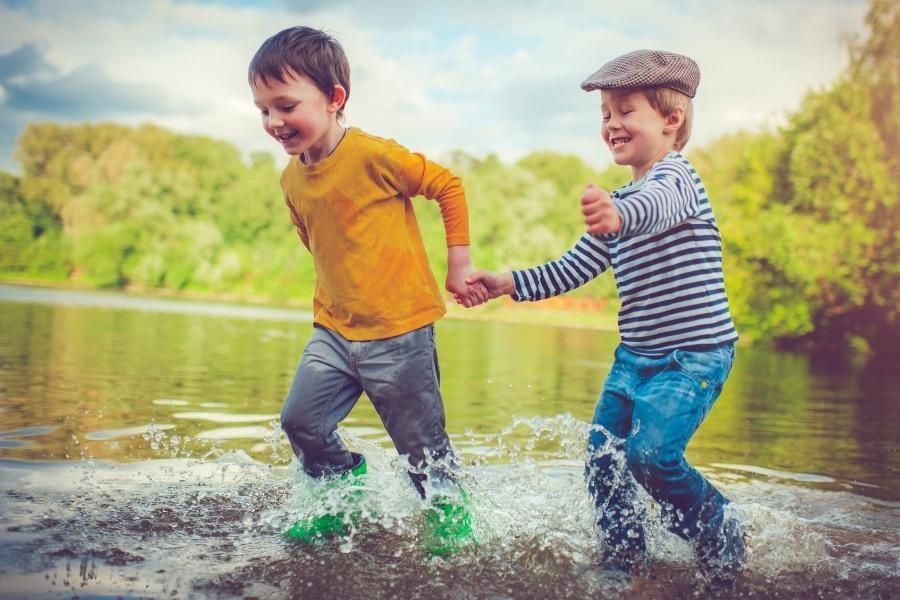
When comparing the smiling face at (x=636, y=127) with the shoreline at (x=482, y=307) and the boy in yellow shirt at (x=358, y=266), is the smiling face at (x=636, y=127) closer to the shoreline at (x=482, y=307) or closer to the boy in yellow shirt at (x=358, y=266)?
the boy in yellow shirt at (x=358, y=266)

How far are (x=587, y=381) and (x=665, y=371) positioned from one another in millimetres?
7465

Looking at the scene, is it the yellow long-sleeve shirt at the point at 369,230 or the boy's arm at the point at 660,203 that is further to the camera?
the yellow long-sleeve shirt at the point at 369,230

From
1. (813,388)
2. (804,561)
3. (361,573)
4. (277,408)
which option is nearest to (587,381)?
(813,388)

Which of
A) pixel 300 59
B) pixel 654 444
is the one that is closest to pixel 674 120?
pixel 654 444

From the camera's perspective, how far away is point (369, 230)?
3.13 meters

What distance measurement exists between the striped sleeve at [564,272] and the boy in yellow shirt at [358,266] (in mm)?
172

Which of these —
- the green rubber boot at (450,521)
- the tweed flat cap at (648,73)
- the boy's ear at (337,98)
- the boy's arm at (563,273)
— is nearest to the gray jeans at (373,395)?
the green rubber boot at (450,521)

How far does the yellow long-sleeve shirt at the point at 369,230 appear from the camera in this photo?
312 cm

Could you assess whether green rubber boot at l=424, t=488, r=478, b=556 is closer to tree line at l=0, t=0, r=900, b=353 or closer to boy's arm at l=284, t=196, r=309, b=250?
boy's arm at l=284, t=196, r=309, b=250

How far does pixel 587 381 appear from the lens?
33.7 ft

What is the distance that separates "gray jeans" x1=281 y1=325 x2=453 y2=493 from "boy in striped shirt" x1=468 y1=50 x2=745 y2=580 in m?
0.63

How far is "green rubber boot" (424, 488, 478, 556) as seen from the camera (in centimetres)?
314

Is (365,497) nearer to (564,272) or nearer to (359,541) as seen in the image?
(359,541)

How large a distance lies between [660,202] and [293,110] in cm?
134
